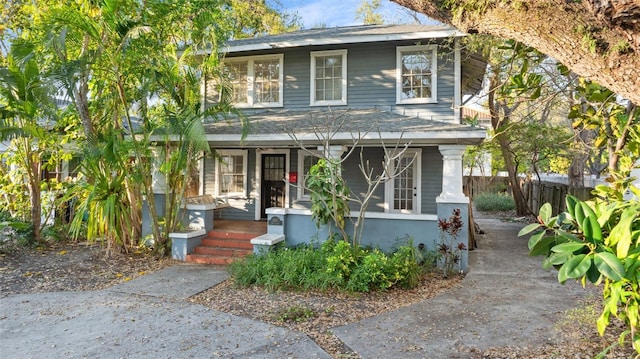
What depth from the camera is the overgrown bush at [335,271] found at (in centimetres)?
630

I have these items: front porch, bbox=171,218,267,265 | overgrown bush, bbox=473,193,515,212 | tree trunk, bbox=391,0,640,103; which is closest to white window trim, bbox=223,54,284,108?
front porch, bbox=171,218,267,265

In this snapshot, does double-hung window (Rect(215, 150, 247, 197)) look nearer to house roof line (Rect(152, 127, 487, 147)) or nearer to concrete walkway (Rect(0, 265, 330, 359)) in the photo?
house roof line (Rect(152, 127, 487, 147))

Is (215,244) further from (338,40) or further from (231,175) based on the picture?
(338,40)

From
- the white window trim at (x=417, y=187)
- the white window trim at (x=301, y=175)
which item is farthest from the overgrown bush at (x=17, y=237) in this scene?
the white window trim at (x=417, y=187)

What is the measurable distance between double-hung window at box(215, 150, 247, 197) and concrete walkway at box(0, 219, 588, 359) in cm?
436

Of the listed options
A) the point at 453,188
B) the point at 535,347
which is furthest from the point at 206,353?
the point at 453,188

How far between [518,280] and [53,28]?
933cm

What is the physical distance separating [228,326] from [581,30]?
453 centimetres

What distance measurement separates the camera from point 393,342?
436cm

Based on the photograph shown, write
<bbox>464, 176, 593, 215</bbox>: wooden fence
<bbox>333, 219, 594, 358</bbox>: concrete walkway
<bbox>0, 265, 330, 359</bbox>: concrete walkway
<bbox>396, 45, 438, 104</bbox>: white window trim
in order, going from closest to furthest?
<bbox>0, 265, 330, 359</bbox>: concrete walkway → <bbox>333, 219, 594, 358</bbox>: concrete walkway → <bbox>396, 45, 438, 104</bbox>: white window trim → <bbox>464, 176, 593, 215</bbox>: wooden fence

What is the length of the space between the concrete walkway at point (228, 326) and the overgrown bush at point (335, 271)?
69cm

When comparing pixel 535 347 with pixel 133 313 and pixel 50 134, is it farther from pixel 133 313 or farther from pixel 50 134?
pixel 50 134

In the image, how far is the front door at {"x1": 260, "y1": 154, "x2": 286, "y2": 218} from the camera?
35.8 feet

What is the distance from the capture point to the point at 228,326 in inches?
191
